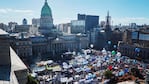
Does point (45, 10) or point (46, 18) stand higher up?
point (45, 10)

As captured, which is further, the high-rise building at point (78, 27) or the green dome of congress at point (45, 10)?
the high-rise building at point (78, 27)

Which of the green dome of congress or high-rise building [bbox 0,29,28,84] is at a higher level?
the green dome of congress

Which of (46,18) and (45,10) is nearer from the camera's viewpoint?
(46,18)

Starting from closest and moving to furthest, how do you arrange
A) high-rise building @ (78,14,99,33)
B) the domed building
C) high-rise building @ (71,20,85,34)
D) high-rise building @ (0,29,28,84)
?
high-rise building @ (0,29,28,84)
the domed building
high-rise building @ (78,14,99,33)
high-rise building @ (71,20,85,34)

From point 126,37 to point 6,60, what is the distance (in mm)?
77653

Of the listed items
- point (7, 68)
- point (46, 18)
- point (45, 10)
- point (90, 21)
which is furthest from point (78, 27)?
point (7, 68)

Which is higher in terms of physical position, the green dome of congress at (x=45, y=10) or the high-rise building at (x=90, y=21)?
the green dome of congress at (x=45, y=10)

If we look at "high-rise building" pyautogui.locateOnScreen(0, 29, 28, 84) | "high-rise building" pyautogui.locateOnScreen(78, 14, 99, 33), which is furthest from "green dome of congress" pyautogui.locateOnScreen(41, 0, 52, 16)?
"high-rise building" pyautogui.locateOnScreen(0, 29, 28, 84)

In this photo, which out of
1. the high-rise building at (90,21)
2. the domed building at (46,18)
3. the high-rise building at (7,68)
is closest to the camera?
the high-rise building at (7,68)

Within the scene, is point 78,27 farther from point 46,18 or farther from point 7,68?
point 7,68

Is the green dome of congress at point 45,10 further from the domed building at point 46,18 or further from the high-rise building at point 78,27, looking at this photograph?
the high-rise building at point 78,27

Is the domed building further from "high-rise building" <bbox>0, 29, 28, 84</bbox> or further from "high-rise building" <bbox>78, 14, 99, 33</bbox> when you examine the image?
"high-rise building" <bbox>0, 29, 28, 84</bbox>

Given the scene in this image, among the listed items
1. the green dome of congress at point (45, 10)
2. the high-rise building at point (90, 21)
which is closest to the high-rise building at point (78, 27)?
the high-rise building at point (90, 21)

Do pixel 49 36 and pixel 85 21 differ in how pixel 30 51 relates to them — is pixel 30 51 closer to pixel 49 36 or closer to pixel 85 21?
pixel 49 36
